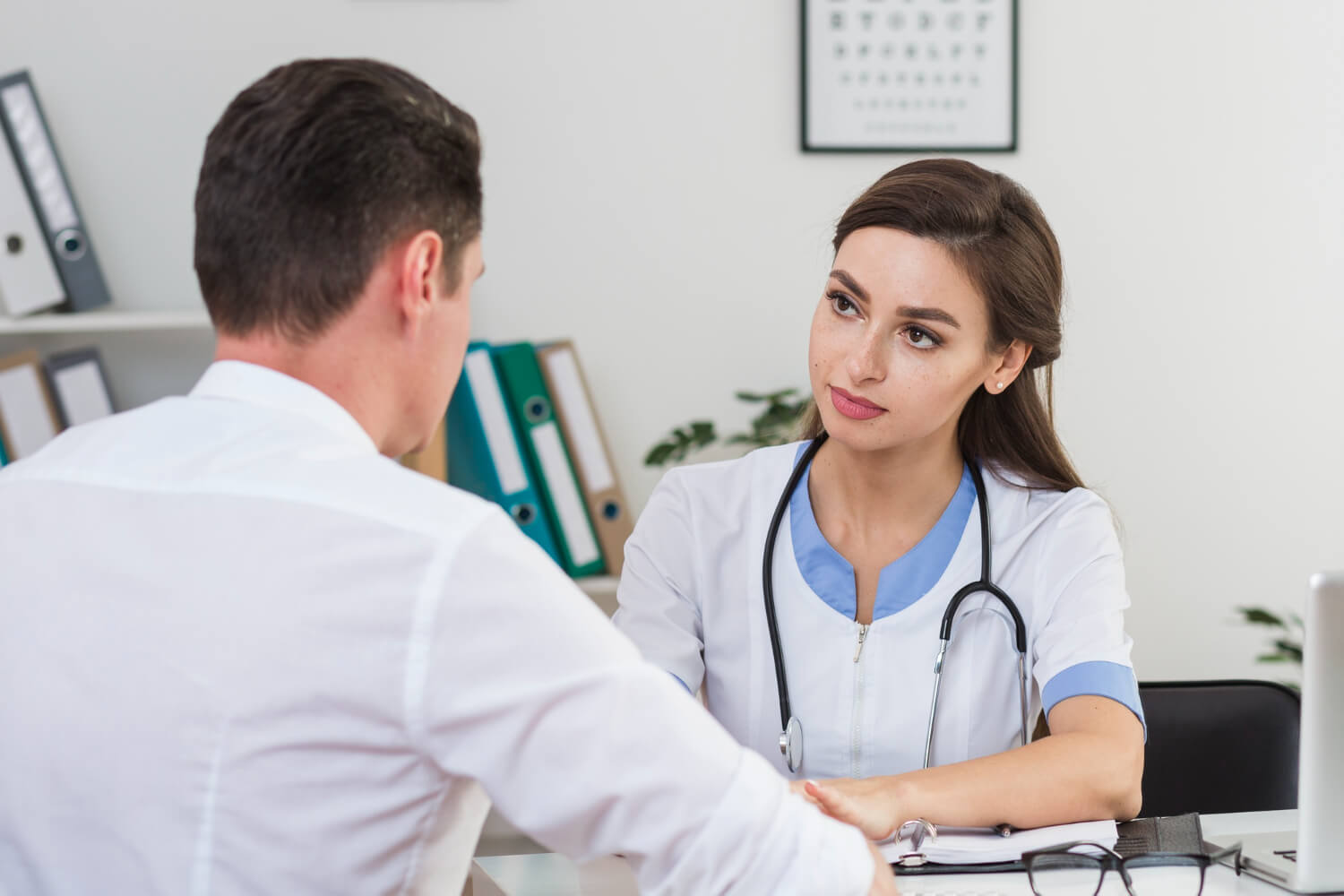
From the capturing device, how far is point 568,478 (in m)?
2.16

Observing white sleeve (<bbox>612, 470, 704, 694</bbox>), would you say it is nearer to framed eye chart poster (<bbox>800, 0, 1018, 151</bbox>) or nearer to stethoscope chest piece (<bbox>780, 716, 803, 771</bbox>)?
stethoscope chest piece (<bbox>780, 716, 803, 771</bbox>)

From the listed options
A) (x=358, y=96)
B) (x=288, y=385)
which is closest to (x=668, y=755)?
(x=288, y=385)

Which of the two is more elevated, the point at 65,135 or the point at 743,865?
the point at 65,135

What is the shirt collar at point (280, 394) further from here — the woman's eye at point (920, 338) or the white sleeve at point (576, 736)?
the woman's eye at point (920, 338)

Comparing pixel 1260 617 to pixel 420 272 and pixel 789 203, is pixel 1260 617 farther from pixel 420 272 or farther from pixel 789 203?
pixel 420 272

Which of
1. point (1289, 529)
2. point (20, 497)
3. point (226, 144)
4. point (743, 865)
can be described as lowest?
point (1289, 529)

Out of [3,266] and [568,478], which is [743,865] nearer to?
[568,478]

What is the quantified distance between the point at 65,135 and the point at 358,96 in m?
1.76

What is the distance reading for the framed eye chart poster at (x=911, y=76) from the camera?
240cm

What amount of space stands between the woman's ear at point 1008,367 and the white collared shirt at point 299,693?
35.2 inches

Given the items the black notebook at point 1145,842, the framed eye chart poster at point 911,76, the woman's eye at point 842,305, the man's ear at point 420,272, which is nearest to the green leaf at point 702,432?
the framed eye chart poster at point 911,76

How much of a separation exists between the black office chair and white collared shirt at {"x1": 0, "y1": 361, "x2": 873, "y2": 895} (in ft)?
3.29

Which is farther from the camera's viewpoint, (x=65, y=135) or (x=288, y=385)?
(x=65, y=135)

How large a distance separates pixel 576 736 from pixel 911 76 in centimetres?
207
